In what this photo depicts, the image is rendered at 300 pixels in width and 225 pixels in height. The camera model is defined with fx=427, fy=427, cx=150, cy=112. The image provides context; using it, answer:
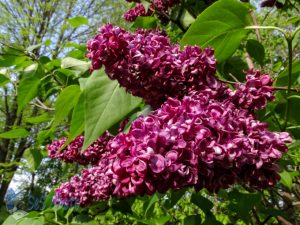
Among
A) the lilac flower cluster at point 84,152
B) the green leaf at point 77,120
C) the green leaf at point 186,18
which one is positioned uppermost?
the green leaf at point 77,120

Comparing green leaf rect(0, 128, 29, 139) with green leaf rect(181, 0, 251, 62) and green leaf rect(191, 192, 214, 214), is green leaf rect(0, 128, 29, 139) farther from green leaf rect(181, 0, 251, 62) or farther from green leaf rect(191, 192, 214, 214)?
green leaf rect(181, 0, 251, 62)

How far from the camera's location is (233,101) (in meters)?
0.89

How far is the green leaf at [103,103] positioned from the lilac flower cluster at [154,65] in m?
0.15

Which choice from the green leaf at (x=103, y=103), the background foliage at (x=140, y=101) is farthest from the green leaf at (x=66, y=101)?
the green leaf at (x=103, y=103)

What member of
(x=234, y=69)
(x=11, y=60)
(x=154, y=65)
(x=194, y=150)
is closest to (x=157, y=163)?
(x=194, y=150)

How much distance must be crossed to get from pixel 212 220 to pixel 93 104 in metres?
0.64

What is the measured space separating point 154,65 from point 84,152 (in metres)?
0.80

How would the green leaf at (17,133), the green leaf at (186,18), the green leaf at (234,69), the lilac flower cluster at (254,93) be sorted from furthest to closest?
the green leaf at (17,133), the green leaf at (186,18), the green leaf at (234,69), the lilac flower cluster at (254,93)

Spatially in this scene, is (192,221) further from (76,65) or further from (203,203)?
(76,65)

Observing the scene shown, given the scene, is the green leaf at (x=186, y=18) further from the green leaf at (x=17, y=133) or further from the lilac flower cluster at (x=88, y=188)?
the green leaf at (x=17, y=133)

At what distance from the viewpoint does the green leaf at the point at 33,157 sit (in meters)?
2.26

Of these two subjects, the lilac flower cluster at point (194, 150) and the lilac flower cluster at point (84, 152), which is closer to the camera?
the lilac flower cluster at point (194, 150)

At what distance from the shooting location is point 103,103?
1126 millimetres

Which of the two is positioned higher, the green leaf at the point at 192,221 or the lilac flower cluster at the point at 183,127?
the lilac flower cluster at the point at 183,127
